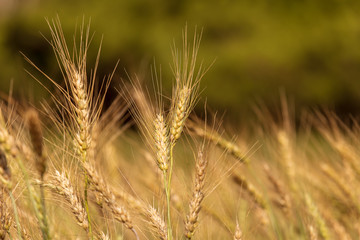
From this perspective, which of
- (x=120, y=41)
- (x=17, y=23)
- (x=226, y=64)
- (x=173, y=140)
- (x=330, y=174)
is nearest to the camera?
(x=173, y=140)

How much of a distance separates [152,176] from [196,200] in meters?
0.72

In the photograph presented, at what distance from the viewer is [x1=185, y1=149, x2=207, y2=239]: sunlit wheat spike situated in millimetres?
1278

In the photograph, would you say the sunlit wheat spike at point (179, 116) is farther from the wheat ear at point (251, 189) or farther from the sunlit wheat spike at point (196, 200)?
the wheat ear at point (251, 189)

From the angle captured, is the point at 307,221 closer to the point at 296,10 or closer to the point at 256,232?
A: the point at 256,232

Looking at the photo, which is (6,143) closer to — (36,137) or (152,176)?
(36,137)

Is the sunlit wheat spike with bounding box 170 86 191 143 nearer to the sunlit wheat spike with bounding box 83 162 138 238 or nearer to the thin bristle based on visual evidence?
the sunlit wheat spike with bounding box 83 162 138 238

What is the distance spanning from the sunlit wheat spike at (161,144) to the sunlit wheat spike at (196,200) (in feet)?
0.26

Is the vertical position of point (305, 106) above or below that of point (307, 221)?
below

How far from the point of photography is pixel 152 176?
1.99 meters

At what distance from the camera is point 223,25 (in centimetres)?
745

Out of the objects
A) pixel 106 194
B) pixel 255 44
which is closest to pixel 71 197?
pixel 106 194

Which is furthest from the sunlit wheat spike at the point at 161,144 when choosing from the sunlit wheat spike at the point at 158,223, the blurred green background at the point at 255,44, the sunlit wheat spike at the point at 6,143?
the blurred green background at the point at 255,44

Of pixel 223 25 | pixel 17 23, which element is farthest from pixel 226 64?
pixel 17 23

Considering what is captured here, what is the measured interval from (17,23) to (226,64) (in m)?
3.41
